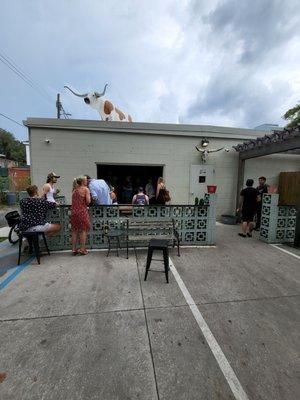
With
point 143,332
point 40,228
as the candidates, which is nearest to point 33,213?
point 40,228

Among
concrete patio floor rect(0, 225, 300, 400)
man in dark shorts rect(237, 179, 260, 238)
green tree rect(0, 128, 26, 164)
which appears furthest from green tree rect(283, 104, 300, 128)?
green tree rect(0, 128, 26, 164)

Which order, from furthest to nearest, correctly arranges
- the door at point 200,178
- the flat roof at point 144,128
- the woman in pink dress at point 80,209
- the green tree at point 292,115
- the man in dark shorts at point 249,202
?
the green tree at point 292,115
the door at point 200,178
the flat roof at point 144,128
the man in dark shorts at point 249,202
the woman in pink dress at point 80,209

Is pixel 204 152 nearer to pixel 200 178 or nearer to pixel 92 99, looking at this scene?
pixel 200 178

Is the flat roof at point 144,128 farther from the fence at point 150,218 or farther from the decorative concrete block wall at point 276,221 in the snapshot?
the fence at point 150,218

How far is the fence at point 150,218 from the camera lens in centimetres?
504

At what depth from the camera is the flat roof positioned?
25.1 feet

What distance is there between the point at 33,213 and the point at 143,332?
311cm

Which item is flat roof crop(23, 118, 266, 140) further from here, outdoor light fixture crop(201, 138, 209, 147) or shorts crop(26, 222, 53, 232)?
shorts crop(26, 222, 53, 232)

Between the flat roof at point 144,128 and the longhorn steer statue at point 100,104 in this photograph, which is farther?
the longhorn steer statue at point 100,104

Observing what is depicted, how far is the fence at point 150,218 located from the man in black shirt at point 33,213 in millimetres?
477

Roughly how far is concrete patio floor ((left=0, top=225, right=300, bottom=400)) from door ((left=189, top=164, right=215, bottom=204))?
473 cm

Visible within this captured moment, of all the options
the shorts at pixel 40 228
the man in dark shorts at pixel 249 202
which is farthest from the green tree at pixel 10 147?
the man in dark shorts at pixel 249 202

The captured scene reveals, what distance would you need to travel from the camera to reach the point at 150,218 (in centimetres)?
525

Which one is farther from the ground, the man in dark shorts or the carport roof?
the carport roof
